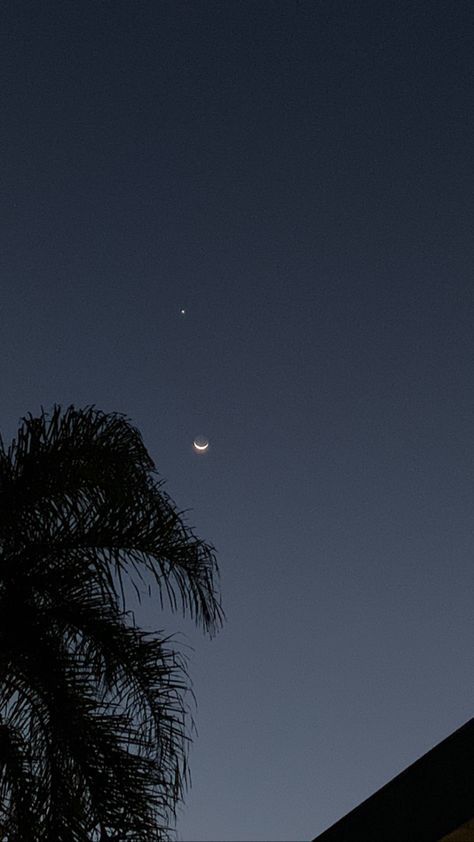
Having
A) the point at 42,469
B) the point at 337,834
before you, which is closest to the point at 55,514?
the point at 42,469

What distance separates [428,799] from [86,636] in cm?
382

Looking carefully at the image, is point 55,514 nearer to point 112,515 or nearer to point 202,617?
point 112,515

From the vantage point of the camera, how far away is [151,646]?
7004 mm

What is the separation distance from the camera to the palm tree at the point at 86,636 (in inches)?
242

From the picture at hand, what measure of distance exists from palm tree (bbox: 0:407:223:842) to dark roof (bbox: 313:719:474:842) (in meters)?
2.49

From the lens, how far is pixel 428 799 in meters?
3.73

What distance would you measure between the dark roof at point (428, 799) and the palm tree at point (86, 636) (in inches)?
97.9

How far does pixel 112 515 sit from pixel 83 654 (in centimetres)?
108

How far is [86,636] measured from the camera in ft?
23.1

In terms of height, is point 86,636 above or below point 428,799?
above

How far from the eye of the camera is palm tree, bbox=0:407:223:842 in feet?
20.2

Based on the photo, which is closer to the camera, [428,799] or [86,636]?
[428,799]

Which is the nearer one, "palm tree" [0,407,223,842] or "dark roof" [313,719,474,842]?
"dark roof" [313,719,474,842]

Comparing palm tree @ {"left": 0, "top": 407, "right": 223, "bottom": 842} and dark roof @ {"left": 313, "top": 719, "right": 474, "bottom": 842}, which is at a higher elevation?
palm tree @ {"left": 0, "top": 407, "right": 223, "bottom": 842}
